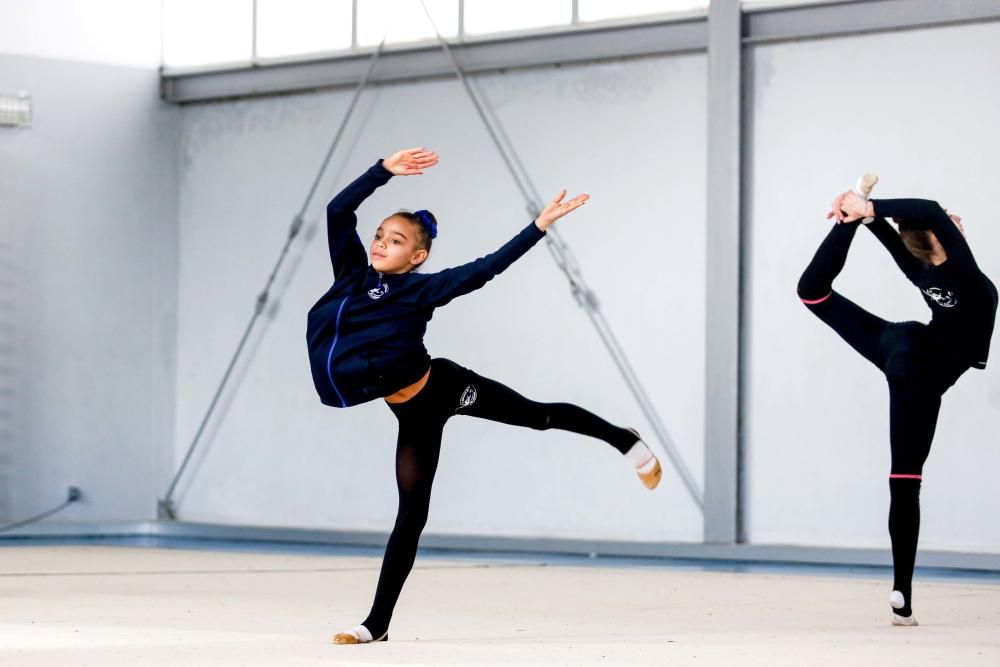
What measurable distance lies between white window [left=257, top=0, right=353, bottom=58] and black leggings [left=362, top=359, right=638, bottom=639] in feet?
18.6

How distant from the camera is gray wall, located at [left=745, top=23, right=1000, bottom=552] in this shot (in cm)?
758

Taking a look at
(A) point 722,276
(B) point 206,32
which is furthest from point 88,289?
(A) point 722,276

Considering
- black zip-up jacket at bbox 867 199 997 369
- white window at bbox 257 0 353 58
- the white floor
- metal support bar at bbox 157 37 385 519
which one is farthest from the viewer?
white window at bbox 257 0 353 58

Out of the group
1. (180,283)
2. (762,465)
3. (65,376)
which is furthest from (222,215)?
(762,465)

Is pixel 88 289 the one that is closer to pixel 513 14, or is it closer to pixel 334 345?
pixel 513 14

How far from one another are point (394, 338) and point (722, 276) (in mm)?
4300

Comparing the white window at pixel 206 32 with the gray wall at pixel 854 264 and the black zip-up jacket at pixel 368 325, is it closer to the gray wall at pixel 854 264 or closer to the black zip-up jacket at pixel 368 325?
the gray wall at pixel 854 264

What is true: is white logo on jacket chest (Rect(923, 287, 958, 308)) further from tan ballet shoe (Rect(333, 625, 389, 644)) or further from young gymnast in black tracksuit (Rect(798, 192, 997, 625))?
tan ballet shoe (Rect(333, 625, 389, 644))

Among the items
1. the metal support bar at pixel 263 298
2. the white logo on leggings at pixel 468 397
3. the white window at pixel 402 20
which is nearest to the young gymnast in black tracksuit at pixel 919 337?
the white logo on leggings at pixel 468 397

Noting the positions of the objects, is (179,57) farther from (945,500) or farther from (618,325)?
(945,500)

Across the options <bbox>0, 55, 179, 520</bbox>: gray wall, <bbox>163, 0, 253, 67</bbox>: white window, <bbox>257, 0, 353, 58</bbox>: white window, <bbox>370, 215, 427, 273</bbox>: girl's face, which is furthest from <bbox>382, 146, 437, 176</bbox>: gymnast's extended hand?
<bbox>163, 0, 253, 67</bbox>: white window

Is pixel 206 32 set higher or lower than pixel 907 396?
higher

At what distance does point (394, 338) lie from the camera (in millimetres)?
4219

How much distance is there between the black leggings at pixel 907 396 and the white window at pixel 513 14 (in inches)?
177
